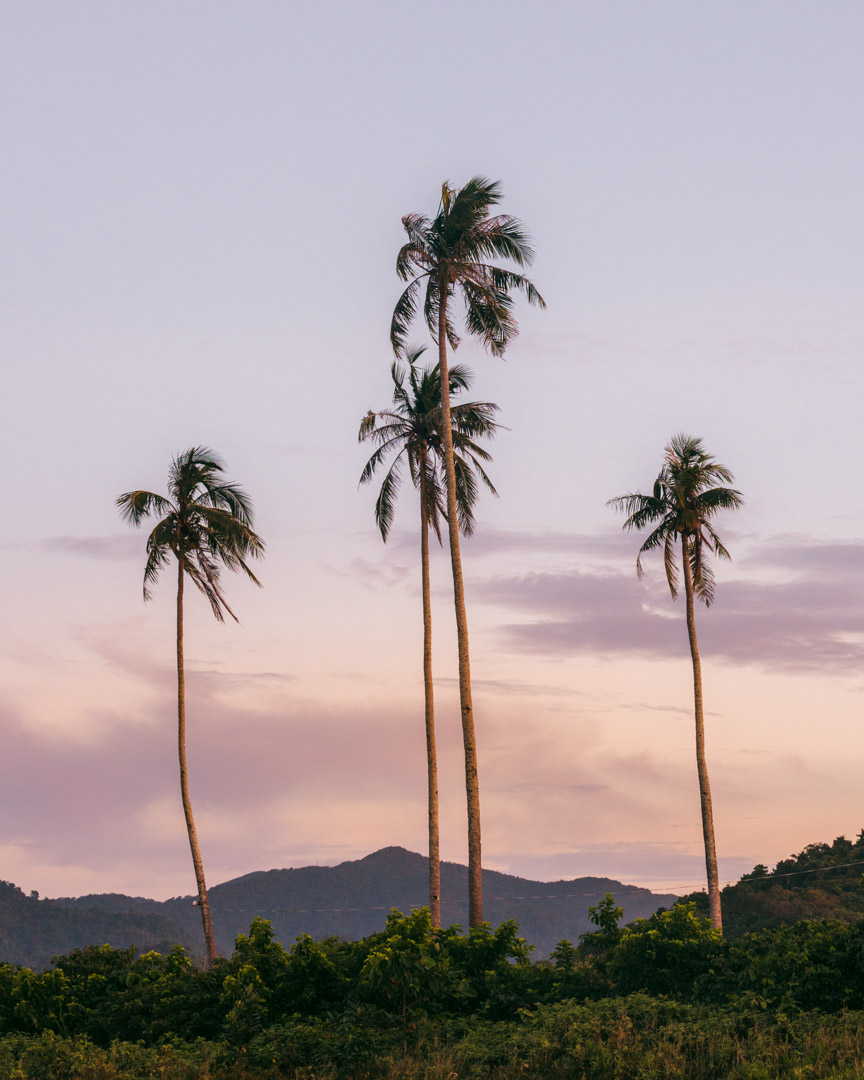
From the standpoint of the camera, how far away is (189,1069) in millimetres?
17984

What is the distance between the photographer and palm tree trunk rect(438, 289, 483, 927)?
35.8m

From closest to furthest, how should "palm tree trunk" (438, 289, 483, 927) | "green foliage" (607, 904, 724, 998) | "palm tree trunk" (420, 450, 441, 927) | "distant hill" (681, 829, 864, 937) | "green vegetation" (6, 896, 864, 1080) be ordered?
"green vegetation" (6, 896, 864, 1080), "green foliage" (607, 904, 724, 998), "palm tree trunk" (438, 289, 483, 927), "palm tree trunk" (420, 450, 441, 927), "distant hill" (681, 829, 864, 937)

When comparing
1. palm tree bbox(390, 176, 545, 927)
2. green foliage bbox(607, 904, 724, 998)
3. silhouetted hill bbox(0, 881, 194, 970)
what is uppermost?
palm tree bbox(390, 176, 545, 927)

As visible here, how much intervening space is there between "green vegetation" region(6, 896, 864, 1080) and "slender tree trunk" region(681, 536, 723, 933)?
23.5 meters

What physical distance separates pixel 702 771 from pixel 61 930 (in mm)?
175220

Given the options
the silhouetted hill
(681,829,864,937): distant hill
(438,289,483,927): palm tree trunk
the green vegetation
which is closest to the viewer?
the green vegetation

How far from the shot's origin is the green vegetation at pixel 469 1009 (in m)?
16.6

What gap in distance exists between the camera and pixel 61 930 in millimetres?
194125

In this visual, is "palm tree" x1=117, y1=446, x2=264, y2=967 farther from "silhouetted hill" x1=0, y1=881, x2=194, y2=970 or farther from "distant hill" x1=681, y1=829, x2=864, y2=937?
"silhouetted hill" x1=0, y1=881, x2=194, y2=970

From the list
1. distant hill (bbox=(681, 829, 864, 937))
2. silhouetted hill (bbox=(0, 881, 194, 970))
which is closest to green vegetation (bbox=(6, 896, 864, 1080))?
distant hill (bbox=(681, 829, 864, 937))

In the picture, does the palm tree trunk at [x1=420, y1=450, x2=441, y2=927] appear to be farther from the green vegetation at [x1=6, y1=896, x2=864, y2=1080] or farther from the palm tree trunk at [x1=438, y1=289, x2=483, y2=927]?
the green vegetation at [x1=6, y1=896, x2=864, y2=1080]

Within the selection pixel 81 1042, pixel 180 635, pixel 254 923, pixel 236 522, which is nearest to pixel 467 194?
pixel 236 522

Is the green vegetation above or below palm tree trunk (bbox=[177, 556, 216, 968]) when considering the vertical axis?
below

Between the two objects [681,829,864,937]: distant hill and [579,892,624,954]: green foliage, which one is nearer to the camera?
[579,892,624,954]: green foliage
